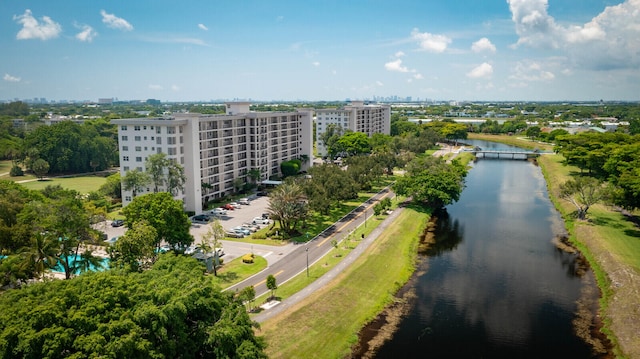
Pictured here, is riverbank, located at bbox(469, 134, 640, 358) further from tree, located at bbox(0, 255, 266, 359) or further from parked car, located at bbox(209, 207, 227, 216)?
parked car, located at bbox(209, 207, 227, 216)

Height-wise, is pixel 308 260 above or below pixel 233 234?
below

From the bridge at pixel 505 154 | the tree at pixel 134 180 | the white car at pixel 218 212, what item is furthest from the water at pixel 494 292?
the bridge at pixel 505 154

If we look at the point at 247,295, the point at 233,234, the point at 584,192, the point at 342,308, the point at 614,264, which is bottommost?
the point at 342,308

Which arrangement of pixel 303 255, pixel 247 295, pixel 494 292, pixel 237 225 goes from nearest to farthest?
1. pixel 247 295
2. pixel 494 292
3. pixel 303 255
4. pixel 237 225

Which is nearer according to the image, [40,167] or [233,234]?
[233,234]

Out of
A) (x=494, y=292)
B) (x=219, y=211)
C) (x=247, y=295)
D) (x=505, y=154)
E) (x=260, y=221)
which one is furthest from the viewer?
(x=505, y=154)

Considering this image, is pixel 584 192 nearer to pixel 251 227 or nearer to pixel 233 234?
pixel 251 227

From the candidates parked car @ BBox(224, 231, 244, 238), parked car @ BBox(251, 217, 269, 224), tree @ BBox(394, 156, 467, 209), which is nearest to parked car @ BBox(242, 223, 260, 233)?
parked car @ BBox(251, 217, 269, 224)

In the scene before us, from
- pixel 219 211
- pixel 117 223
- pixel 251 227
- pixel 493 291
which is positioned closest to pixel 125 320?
pixel 493 291

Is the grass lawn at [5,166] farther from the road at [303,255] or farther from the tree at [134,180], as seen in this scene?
the road at [303,255]
